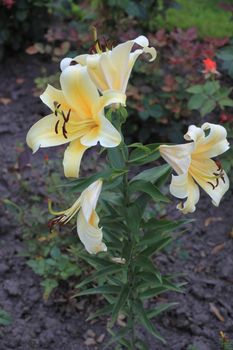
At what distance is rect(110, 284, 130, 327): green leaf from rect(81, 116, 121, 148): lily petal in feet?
2.30

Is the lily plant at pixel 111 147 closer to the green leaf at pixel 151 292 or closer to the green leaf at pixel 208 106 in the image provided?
the green leaf at pixel 151 292

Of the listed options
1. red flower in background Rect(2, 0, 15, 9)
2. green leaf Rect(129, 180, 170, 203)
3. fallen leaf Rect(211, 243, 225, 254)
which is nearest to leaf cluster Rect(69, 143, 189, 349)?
green leaf Rect(129, 180, 170, 203)

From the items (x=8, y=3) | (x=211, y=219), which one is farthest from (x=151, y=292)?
(x=8, y=3)

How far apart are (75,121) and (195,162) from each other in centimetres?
36

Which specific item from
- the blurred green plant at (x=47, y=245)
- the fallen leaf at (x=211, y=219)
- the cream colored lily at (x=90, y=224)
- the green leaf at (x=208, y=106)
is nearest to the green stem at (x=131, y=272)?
the cream colored lily at (x=90, y=224)

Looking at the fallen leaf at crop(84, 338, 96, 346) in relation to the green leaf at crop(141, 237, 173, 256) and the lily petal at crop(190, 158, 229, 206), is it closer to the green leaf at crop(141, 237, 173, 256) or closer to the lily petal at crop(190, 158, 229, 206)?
the green leaf at crop(141, 237, 173, 256)

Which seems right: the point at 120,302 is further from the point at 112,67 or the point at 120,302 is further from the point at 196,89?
the point at 196,89

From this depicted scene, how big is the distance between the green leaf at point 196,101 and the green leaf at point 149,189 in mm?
1510

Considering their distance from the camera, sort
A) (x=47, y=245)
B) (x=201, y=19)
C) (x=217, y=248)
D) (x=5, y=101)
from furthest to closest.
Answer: (x=201, y=19), (x=5, y=101), (x=217, y=248), (x=47, y=245)

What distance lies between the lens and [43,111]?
418cm

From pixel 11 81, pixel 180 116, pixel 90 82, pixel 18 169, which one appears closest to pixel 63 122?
pixel 90 82

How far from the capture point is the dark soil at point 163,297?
2715mm

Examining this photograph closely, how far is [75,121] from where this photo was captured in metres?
1.72

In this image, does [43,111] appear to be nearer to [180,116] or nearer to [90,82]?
[180,116]
